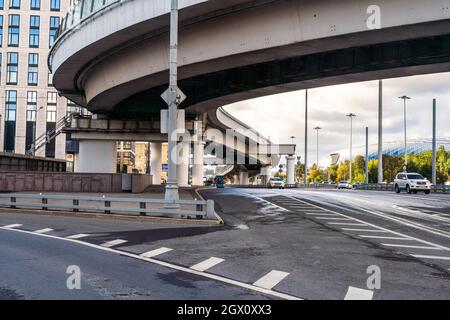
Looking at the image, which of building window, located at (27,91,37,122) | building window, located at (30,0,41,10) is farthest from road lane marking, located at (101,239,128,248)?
building window, located at (30,0,41,10)

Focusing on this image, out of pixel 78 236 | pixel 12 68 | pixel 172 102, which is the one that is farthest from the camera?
pixel 12 68

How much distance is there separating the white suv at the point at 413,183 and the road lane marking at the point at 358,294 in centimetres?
3827

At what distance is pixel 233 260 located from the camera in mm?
9664

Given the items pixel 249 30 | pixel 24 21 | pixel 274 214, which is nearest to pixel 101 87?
pixel 249 30

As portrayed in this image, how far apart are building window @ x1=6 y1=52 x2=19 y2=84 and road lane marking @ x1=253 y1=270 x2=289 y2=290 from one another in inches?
3836

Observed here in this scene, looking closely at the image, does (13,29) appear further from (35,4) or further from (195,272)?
(195,272)

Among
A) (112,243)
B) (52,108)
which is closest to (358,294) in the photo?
(112,243)

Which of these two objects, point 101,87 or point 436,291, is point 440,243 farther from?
point 101,87

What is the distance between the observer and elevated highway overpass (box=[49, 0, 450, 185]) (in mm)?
18172

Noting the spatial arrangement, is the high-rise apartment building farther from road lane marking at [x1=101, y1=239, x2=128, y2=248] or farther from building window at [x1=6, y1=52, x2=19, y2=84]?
road lane marking at [x1=101, y1=239, x2=128, y2=248]

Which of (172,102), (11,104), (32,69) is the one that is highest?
(32,69)

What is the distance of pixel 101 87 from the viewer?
101 feet

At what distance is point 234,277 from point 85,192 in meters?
28.8

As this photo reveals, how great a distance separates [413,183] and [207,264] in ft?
123
